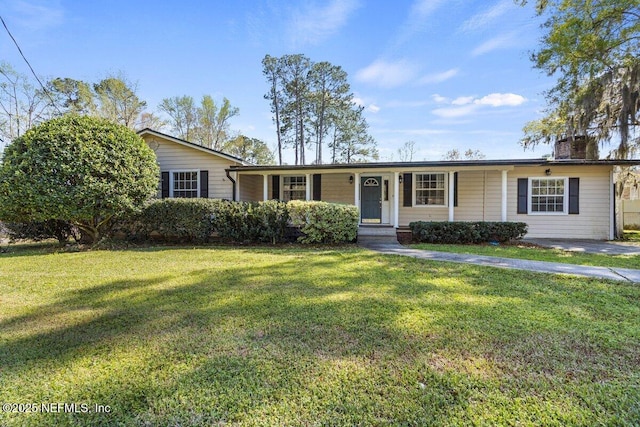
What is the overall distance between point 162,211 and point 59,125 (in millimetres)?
3289

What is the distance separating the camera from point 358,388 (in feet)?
6.85

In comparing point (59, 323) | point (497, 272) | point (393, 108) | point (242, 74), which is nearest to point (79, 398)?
point (59, 323)

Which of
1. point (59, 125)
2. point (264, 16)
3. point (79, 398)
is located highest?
point (264, 16)

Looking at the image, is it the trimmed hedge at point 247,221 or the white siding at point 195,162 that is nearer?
the trimmed hedge at point 247,221

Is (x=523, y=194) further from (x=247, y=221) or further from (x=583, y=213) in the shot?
(x=247, y=221)

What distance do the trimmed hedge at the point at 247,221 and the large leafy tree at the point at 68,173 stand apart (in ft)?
3.21

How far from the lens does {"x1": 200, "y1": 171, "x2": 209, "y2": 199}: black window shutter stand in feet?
40.1

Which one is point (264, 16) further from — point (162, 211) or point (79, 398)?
point (79, 398)

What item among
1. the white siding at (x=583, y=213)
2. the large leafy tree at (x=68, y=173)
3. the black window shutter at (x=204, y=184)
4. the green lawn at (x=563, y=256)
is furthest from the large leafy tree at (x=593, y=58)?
the large leafy tree at (x=68, y=173)

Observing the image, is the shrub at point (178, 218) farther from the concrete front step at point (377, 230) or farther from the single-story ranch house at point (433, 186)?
the concrete front step at point (377, 230)

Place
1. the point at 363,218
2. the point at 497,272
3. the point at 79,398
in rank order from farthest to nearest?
the point at 363,218, the point at 497,272, the point at 79,398

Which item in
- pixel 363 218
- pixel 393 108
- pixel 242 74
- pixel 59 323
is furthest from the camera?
pixel 393 108

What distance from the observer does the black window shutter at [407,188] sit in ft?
39.3

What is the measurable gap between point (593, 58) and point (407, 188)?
706 centimetres
